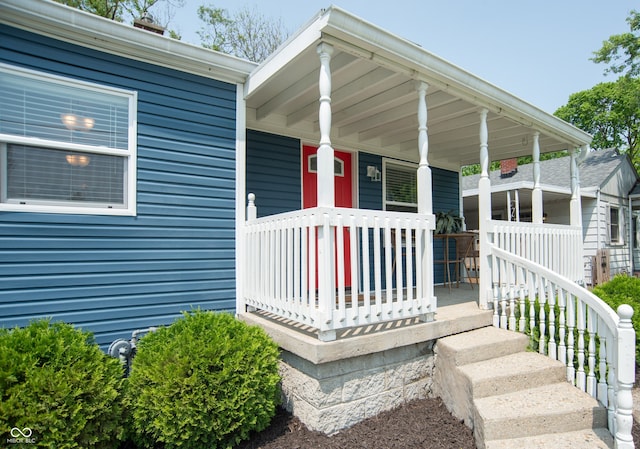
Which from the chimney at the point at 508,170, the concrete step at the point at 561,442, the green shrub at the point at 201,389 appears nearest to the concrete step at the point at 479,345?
the concrete step at the point at 561,442

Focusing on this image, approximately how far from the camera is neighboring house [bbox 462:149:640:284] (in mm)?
9336

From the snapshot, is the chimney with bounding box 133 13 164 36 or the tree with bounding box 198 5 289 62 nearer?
the chimney with bounding box 133 13 164 36

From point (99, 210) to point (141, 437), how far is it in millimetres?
1767

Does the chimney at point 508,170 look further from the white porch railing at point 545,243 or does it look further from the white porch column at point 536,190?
the white porch column at point 536,190

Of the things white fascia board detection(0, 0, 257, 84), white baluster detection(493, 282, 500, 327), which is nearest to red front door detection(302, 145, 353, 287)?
white fascia board detection(0, 0, 257, 84)

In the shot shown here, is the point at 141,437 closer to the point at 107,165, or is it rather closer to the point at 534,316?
the point at 107,165

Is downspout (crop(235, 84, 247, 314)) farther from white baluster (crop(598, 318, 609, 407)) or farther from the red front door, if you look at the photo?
white baluster (crop(598, 318, 609, 407))

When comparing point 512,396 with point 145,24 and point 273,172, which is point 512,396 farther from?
point 145,24

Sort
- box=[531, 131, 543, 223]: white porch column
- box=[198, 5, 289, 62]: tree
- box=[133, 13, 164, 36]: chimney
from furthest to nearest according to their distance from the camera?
box=[198, 5, 289, 62]: tree
box=[531, 131, 543, 223]: white porch column
box=[133, 13, 164, 36]: chimney

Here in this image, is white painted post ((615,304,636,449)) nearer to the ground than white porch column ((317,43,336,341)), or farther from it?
nearer to the ground

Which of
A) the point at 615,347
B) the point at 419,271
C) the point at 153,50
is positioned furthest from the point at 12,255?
the point at 615,347

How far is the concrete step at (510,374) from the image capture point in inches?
105

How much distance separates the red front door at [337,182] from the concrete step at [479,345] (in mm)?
1974

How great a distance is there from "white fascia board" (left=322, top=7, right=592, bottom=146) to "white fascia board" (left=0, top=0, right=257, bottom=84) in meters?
1.35
